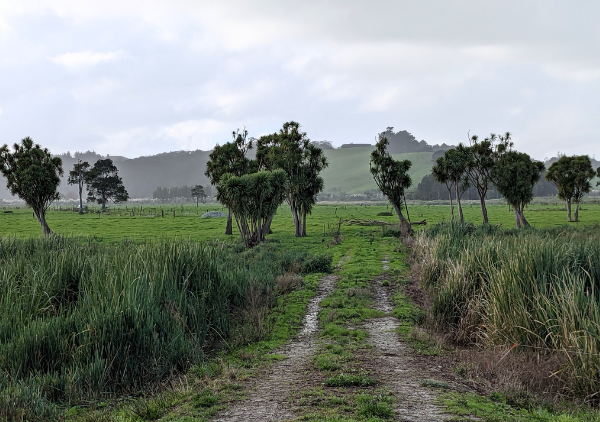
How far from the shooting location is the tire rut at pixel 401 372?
5723mm

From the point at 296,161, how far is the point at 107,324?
3122cm

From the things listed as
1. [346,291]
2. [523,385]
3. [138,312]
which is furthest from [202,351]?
[346,291]

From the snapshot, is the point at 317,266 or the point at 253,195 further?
the point at 253,195

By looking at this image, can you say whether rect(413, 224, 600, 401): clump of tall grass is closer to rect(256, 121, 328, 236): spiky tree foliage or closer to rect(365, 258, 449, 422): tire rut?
rect(365, 258, 449, 422): tire rut

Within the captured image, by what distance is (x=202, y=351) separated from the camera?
8812 millimetres

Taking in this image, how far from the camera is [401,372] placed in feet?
24.7

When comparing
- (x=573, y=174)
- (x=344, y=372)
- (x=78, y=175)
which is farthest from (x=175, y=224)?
(x=78, y=175)

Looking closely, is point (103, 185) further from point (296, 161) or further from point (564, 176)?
point (564, 176)

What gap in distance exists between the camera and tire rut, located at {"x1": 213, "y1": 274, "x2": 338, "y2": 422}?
5.75 meters

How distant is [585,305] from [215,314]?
7.98m

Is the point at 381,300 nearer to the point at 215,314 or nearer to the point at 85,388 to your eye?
the point at 215,314

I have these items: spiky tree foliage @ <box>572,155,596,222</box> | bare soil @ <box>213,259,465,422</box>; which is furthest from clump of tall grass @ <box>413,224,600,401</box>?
spiky tree foliage @ <box>572,155,596,222</box>

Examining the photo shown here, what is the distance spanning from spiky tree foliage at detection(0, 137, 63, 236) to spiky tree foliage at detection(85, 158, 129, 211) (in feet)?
185

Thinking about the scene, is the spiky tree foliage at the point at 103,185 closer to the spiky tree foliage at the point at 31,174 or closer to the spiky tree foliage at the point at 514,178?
the spiky tree foliage at the point at 31,174
